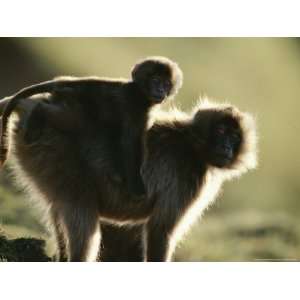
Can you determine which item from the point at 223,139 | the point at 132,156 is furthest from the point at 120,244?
the point at 223,139

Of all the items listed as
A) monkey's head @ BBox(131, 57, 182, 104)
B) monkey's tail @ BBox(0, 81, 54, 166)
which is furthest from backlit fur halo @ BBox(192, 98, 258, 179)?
monkey's tail @ BBox(0, 81, 54, 166)

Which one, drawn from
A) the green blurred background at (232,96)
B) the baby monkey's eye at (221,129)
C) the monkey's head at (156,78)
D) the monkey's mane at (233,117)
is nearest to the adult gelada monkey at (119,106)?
the monkey's head at (156,78)

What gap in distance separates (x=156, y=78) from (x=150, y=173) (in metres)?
0.82

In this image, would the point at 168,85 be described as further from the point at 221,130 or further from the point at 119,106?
the point at 221,130

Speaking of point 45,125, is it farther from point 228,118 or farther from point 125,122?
point 228,118

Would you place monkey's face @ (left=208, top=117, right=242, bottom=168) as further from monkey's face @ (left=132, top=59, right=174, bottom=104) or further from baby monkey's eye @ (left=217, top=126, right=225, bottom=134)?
monkey's face @ (left=132, top=59, right=174, bottom=104)

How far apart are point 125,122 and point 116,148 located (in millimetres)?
235

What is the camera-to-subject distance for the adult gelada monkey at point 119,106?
23.1 ft

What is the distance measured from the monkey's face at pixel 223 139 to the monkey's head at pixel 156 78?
54cm

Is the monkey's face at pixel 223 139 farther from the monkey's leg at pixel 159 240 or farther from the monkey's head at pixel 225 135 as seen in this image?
the monkey's leg at pixel 159 240

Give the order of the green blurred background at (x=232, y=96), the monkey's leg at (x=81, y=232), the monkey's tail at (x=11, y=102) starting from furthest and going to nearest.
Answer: the green blurred background at (x=232, y=96)
the monkey's leg at (x=81, y=232)
the monkey's tail at (x=11, y=102)

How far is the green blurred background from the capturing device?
7590 mm

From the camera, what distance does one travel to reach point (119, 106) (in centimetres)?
716
